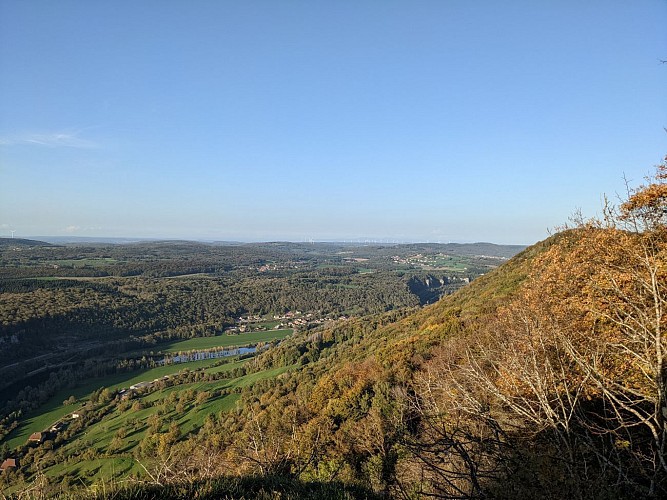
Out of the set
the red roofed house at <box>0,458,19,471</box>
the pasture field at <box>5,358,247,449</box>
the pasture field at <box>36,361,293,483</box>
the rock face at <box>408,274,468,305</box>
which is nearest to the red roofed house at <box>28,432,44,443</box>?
the pasture field at <box>5,358,247,449</box>

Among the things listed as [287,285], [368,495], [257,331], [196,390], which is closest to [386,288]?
[287,285]

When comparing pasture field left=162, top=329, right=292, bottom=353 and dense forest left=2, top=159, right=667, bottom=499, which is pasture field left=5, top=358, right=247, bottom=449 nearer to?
dense forest left=2, top=159, right=667, bottom=499

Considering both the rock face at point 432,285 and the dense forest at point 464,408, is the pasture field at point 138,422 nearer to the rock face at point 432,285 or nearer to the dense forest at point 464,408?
the dense forest at point 464,408

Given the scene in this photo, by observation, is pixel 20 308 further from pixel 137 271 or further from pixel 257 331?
pixel 137 271

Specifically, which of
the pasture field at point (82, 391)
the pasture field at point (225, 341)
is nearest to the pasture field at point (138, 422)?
the pasture field at point (82, 391)

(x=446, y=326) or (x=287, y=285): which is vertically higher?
(x=446, y=326)

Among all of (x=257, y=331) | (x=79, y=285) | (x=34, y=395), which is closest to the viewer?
(x=34, y=395)

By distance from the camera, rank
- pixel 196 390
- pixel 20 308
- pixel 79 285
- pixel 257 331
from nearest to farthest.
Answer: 1. pixel 196 390
2. pixel 20 308
3. pixel 257 331
4. pixel 79 285
